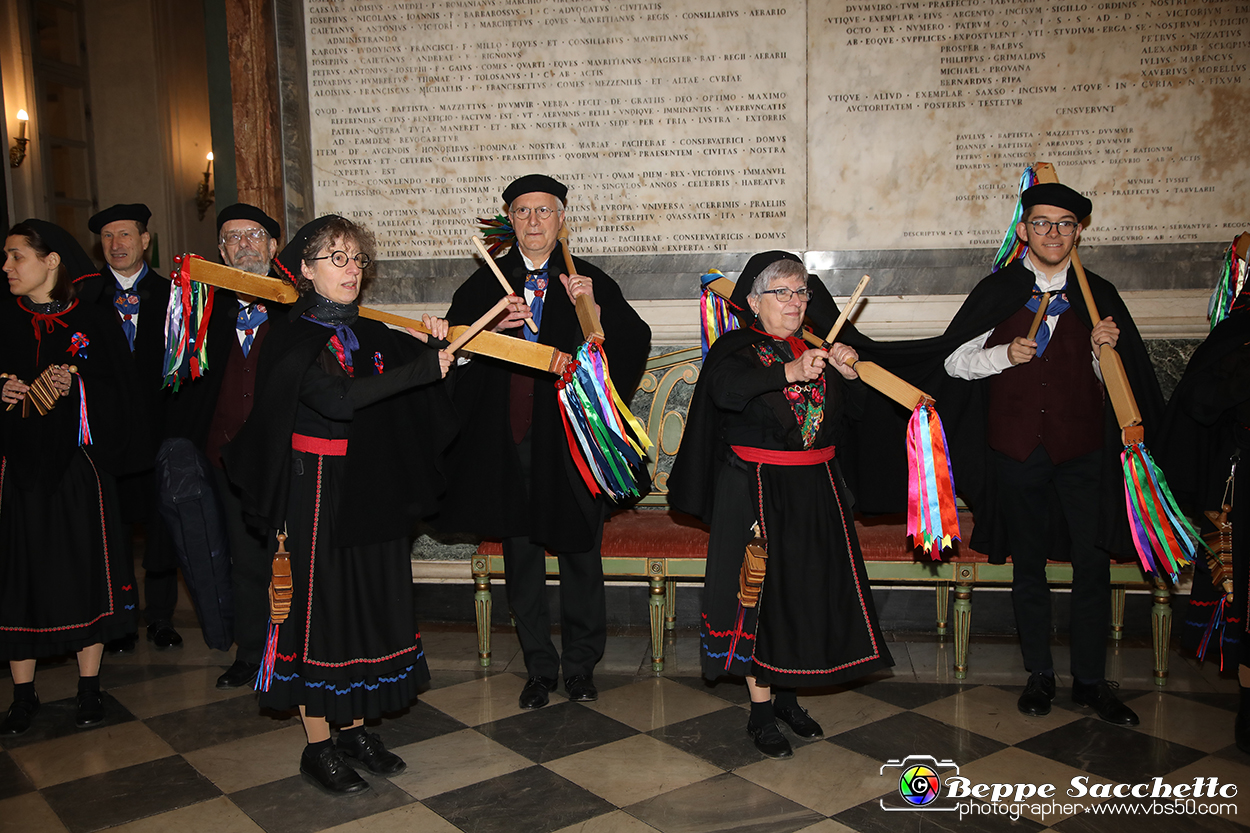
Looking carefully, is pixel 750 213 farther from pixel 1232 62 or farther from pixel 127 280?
pixel 127 280

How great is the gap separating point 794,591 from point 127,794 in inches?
96.5

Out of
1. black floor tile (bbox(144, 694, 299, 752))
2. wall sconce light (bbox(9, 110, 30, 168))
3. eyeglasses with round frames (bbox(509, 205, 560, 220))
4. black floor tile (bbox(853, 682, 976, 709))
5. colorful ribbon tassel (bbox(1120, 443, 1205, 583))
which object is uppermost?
wall sconce light (bbox(9, 110, 30, 168))

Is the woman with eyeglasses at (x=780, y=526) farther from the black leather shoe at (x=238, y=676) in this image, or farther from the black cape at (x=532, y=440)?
the black leather shoe at (x=238, y=676)

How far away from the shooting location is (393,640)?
329 centimetres

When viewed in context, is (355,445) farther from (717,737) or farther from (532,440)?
(717,737)

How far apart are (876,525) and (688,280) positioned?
1.66 metres

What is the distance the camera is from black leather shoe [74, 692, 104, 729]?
395 cm

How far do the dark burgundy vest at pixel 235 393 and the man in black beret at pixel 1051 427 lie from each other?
9.94 feet

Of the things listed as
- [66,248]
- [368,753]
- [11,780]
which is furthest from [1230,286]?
[11,780]

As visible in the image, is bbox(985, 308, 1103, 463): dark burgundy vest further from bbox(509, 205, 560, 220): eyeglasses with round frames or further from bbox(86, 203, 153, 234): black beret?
bbox(86, 203, 153, 234): black beret

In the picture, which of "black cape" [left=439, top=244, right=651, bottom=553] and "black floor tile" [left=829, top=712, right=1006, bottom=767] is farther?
"black cape" [left=439, top=244, right=651, bottom=553]

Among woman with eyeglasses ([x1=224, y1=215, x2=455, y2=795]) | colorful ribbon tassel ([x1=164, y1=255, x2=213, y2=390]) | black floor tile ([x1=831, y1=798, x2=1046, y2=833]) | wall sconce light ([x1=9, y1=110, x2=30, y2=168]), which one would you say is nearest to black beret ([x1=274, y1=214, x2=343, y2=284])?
woman with eyeglasses ([x1=224, y1=215, x2=455, y2=795])

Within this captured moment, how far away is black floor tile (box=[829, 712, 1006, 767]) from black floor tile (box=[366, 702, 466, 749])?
1.55m

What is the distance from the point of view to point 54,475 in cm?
391
